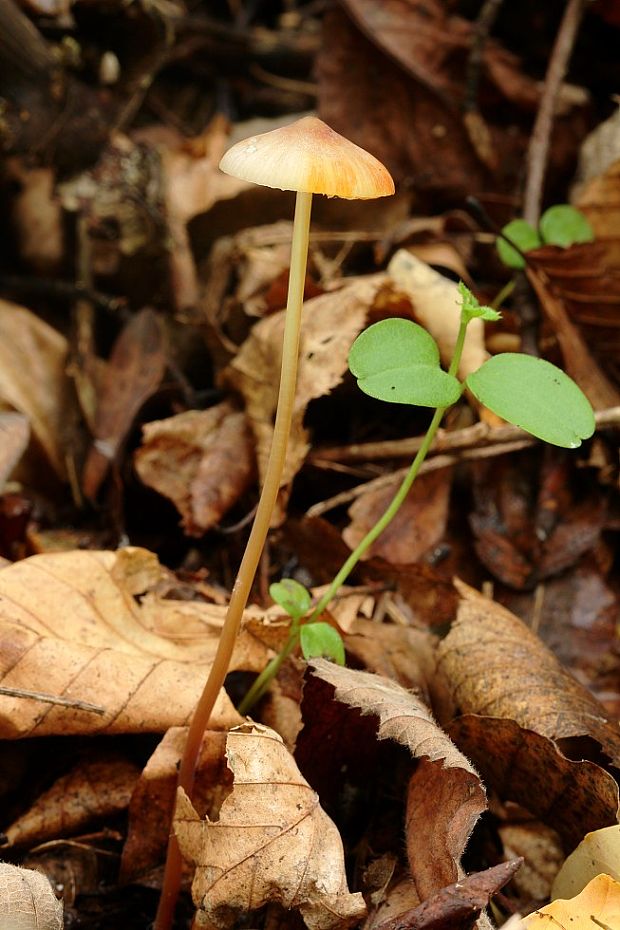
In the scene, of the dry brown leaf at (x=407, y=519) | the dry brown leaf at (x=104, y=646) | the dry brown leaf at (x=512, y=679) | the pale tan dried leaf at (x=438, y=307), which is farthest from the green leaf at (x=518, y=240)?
the dry brown leaf at (x=104, y=646)

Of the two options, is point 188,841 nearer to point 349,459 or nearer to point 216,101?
point 349,459

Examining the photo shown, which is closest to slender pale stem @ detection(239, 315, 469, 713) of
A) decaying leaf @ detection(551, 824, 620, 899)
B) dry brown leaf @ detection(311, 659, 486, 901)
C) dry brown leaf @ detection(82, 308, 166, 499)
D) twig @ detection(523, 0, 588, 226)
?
dry brown leaf @ detection(311, 659, 486, 901)

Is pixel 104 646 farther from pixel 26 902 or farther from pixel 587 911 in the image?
pixel 587 911

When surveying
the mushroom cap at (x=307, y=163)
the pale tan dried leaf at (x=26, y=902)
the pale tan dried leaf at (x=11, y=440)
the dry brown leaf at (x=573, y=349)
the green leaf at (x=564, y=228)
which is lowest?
the pale tan dried leaf at (x=26, y=902)

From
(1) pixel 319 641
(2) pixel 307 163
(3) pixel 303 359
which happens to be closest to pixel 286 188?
(2) pixel 307 163

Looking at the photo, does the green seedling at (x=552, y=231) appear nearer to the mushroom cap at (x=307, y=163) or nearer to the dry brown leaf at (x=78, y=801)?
the mushroom cap at (x=307, y=163)

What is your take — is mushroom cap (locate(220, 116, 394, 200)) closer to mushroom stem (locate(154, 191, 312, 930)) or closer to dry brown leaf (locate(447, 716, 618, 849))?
mushroom stem (locate(154, 191, 312, 930))

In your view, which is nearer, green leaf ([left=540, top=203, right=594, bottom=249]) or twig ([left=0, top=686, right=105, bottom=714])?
twig ([left=0, top=686, right=105, bottom=714])
